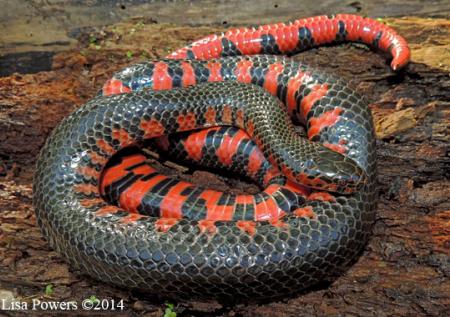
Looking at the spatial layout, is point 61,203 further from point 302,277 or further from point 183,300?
point 302,277

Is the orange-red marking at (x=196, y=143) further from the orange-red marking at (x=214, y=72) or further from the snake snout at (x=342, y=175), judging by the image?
the snake snout at (x=342, y=175)

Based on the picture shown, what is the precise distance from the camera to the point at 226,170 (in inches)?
253

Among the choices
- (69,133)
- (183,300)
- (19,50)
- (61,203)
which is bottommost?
(183,300)

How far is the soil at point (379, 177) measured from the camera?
16.9 ft

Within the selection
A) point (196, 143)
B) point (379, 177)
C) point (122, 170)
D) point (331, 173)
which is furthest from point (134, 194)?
point (379, 177)

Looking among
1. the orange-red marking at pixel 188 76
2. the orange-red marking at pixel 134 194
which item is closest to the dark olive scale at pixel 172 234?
the orange-red marking at pixel 134 194

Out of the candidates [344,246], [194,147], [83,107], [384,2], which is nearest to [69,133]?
[83,107]

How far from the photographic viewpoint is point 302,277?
4.85 metres

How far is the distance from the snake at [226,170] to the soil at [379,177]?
0.25m

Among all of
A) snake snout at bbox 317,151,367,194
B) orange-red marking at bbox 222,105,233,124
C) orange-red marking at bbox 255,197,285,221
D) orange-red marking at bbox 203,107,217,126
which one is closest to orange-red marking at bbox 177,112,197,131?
orange-red marking at bbox 203,107,217,126

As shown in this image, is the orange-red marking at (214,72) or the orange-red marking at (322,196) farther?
the orange-red marking at (214,72)

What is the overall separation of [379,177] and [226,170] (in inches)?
71.9

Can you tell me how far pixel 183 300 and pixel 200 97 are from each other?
232 centimetres

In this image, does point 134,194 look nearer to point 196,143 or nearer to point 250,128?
point 196,143
